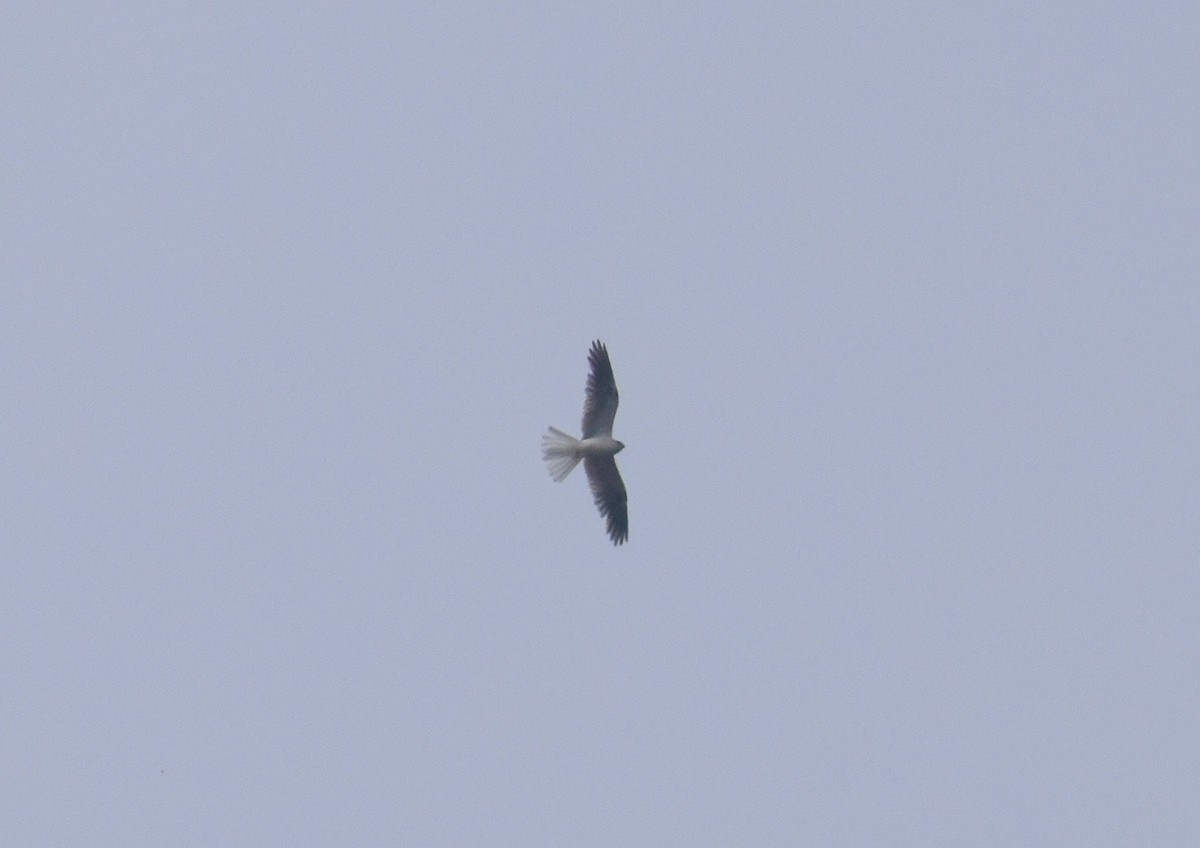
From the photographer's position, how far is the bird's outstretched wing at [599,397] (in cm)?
4856

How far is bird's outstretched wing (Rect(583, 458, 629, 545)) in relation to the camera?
48.7m

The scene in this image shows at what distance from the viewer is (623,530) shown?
49594mm

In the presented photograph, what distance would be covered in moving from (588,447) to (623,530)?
219 centimetres

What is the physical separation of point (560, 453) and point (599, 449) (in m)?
0.72

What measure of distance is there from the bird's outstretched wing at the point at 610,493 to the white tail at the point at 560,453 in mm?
396

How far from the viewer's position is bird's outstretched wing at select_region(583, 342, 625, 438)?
48.6 metres

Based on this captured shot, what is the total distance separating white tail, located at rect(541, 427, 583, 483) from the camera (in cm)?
4816

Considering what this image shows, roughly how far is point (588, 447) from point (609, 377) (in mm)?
1458

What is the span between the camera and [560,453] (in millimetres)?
48188

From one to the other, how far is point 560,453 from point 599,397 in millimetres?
1324

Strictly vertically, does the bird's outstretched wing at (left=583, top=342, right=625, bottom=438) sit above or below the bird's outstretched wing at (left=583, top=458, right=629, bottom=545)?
above

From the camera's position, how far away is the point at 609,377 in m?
48.8

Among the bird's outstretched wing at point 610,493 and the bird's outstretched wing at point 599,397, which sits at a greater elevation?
the bird's outstretched wing at point 599,397

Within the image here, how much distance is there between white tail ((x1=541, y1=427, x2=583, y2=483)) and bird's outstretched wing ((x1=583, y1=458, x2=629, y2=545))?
396 millimetres
